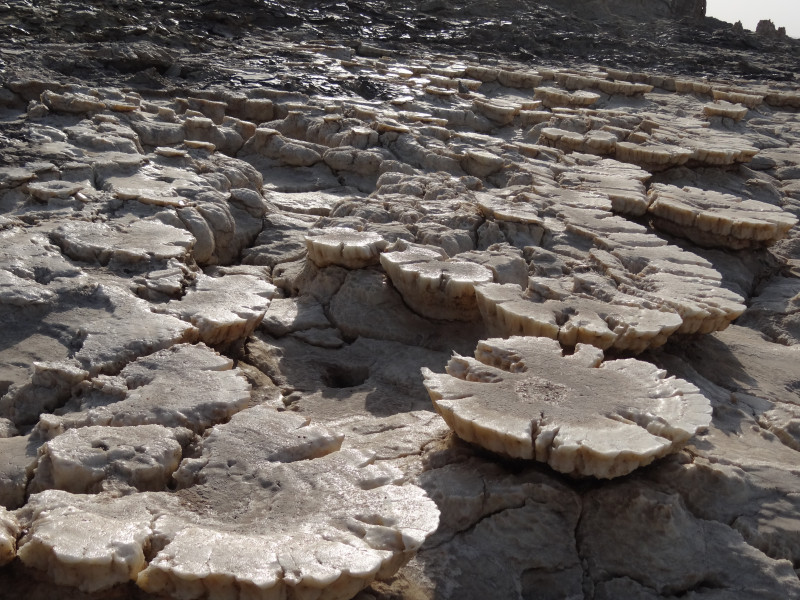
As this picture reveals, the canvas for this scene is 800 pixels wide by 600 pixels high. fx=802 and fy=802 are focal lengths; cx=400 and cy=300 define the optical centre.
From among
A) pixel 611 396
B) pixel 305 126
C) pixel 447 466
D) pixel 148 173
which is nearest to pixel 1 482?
pixel 447 466

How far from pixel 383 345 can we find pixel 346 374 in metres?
0.24

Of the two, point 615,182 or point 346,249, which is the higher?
point 615,182

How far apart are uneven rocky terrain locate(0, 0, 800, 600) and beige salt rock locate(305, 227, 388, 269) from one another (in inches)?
0.7

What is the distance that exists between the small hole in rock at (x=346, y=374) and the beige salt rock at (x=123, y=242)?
0.84m

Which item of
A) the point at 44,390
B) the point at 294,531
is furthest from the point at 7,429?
the point at 294,531

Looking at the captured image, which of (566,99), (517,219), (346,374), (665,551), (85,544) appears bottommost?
(346,374)

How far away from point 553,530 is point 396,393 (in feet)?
3.40

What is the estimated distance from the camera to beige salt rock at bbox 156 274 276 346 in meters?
3.06

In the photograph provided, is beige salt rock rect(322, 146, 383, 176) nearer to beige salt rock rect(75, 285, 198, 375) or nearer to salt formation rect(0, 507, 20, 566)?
beige salt rock rect(75, 285, 198, 375)

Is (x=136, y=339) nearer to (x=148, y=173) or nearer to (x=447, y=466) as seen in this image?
(x=447, y=466)

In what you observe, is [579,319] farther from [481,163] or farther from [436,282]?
[481,163]

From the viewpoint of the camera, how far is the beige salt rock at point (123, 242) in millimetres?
3400

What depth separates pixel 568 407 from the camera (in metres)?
2.46

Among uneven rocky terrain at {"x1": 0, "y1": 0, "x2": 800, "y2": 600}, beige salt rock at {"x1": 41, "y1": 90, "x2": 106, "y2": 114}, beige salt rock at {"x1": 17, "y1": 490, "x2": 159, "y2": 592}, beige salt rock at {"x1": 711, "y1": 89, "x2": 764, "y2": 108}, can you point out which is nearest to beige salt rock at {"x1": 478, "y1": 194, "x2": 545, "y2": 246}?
uneven rocky terrain at {"x1": 0, "y1": 0, "x2": 800, "y2": 600}
